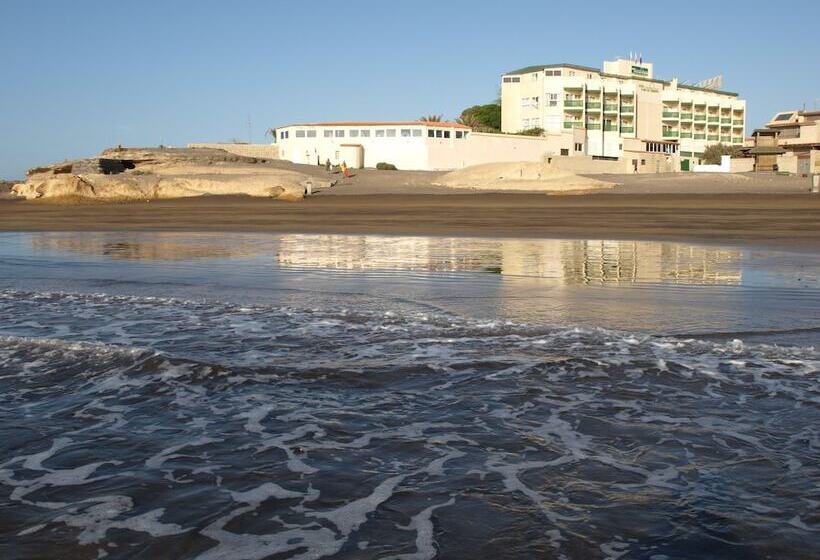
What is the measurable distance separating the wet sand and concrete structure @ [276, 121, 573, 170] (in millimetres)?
26535

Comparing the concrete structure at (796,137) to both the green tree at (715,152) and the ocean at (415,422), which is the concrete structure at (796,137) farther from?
the ocean at (415,422)

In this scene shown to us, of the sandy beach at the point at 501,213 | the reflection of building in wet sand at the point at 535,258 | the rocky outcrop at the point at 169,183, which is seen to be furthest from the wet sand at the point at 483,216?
the reflection of building in wet sand at the point at 535,258

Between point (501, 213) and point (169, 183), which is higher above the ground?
point (169, 183)

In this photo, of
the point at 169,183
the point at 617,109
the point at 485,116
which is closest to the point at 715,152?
the point at 617,109

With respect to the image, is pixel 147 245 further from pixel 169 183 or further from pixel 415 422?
pixel 169 183

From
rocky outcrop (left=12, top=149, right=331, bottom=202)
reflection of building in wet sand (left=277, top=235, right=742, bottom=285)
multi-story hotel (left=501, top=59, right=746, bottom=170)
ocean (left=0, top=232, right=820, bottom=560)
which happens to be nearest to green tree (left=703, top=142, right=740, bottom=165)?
multi-story hotel (left=501, top=59, right=746, bottom=170)

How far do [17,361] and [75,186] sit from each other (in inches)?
1085

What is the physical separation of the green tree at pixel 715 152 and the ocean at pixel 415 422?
262 feet

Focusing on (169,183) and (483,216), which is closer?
(483,216)

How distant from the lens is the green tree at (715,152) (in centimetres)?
8412

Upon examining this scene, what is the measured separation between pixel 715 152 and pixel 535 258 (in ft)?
264

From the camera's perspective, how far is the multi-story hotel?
276 ft

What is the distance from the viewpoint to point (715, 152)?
86812 millimetres

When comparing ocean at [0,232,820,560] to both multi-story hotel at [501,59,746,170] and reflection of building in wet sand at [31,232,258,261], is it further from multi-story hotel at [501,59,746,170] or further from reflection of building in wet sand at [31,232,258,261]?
multi-story hotel at [501,59,746,170]
